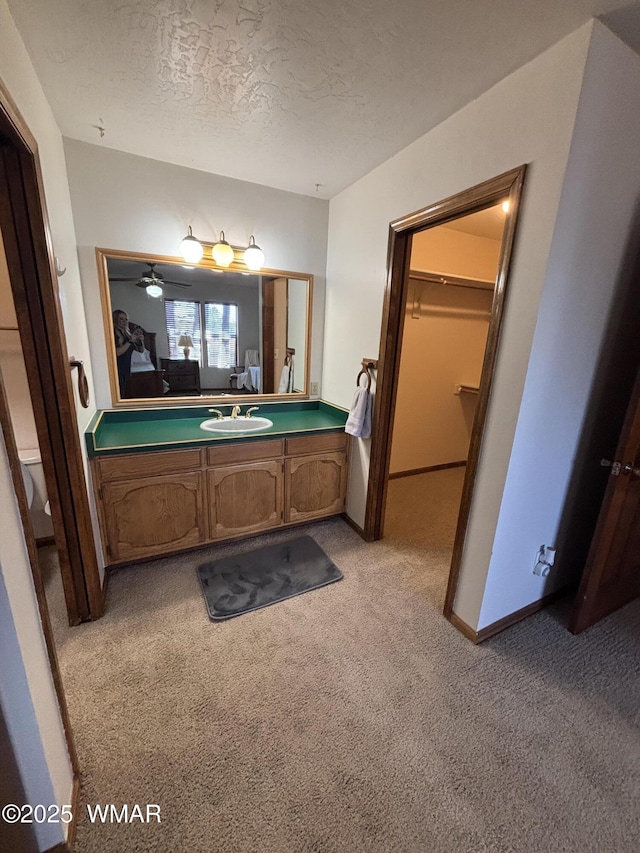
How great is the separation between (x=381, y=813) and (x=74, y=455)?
1.69 metres

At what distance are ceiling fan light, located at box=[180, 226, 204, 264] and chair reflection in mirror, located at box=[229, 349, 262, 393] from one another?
2.22 ft

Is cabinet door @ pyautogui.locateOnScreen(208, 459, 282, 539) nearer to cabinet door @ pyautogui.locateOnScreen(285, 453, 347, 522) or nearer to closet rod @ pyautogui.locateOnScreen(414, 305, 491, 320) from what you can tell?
cabinet door @ pyautogui.locateOnScreen(285, 453, 347, 522)

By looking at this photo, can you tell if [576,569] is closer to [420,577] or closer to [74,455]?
[420,577]

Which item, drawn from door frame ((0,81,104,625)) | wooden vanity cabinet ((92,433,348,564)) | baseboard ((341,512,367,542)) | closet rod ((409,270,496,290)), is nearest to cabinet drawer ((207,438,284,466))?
wooden vanity cabinet ((92,433,348,564))

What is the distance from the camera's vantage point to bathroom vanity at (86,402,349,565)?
6.22 ft

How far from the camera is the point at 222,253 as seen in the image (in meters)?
2.17

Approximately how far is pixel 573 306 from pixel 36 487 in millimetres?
2889

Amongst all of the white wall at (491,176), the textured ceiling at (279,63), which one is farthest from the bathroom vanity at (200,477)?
the textured ceiling at (279,63)

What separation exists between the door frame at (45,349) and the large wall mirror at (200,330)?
2.51ft

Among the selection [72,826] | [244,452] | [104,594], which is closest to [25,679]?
[72,826]

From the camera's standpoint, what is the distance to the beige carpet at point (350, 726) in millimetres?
1027

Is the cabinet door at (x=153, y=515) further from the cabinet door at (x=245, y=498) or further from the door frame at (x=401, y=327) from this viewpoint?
the door frame at (x=401, y=327)

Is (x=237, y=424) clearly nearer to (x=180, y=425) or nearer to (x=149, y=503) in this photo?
(x=180, y=425)

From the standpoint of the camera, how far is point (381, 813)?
105cm
